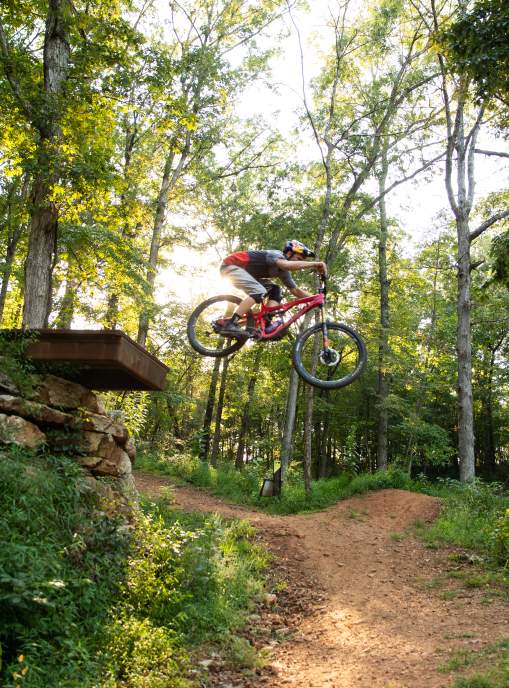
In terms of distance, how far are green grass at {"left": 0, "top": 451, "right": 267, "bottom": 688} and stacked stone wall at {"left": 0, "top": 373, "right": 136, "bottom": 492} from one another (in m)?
0.39

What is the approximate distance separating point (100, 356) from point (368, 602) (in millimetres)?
5491

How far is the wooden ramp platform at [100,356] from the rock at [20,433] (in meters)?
0.84

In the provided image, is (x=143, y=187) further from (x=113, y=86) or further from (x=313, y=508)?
(x=313, y=508)

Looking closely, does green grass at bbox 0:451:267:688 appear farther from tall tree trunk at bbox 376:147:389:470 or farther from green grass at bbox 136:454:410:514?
tall tree trunk at bbox 376:147:389:470

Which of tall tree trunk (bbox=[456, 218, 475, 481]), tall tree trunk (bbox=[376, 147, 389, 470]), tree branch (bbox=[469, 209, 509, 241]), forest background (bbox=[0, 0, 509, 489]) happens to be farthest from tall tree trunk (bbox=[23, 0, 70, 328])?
tall tree trunk (bbox=[376, 147, 389, 470])

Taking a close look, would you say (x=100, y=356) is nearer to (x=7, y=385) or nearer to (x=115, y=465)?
(x=7, y=385)

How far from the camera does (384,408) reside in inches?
781

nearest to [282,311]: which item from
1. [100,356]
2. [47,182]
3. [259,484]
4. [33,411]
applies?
[100,356]

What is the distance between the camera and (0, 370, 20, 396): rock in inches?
259

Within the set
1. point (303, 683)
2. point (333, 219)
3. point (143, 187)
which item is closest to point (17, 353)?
point (303, 683)

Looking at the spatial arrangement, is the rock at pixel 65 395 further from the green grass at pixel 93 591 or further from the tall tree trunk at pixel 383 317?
the tall tree trunk at pixel 383 317

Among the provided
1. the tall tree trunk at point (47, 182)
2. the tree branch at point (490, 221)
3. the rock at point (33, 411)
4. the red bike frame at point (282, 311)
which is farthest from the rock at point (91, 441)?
the tree branch at point (490, 221)

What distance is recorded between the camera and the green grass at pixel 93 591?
458cm

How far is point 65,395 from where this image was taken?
288 inches
